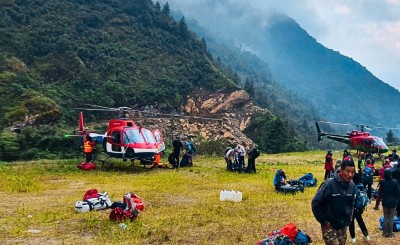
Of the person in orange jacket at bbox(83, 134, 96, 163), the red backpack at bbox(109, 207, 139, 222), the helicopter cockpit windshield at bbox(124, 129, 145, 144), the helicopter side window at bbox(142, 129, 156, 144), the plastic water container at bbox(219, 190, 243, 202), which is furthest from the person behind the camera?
the person in orange jacket at bbox(83, 134, 96, 163)

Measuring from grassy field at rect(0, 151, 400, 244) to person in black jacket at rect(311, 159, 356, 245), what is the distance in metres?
2.96

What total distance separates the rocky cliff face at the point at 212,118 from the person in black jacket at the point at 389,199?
31461mm

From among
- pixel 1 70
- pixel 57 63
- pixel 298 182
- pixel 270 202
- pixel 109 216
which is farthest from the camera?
pixel 57 63

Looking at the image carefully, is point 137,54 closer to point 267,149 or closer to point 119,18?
point 119,18

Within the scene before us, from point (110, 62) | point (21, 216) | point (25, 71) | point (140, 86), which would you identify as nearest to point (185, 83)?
point (140, 86)

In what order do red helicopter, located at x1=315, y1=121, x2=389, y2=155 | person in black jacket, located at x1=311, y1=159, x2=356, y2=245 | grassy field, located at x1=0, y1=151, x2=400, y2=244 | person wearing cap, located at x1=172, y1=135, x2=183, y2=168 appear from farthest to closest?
red helicopter, located at x1=315, y1=121, x2=389, y2=155, person wearing cap, located at x1=172, y1=135, x2=183, y2=168, grassy field, located at x1=0, y1=151, x2=400, y2=244, person in black jacket, located at x1=311, y1=159, x2=356, y2=245

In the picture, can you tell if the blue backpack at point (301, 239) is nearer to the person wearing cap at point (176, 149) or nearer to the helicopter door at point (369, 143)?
the person wearing cap at point (176, 149)

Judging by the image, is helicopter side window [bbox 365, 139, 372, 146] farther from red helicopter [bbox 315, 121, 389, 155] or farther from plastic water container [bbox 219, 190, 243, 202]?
plastic water container [bbox 219, 190, 243, 202]

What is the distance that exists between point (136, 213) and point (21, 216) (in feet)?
10.2

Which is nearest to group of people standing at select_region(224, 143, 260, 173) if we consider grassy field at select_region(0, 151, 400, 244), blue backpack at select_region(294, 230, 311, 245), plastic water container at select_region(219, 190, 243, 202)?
grassy field at select_region(0, 151, 400, 244)

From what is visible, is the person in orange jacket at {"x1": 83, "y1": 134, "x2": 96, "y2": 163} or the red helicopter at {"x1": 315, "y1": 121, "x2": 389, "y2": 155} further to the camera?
the red helicopter at {"x1": 315, "y1": 121, "x2": 389, "y2": 155}

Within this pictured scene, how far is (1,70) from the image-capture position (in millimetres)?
42031

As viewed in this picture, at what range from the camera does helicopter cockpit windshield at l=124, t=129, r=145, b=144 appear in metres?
19.7

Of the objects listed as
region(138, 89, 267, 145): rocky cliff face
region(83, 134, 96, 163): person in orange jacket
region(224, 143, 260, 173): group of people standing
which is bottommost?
region(224, 143, 260, 173): group of people standing
